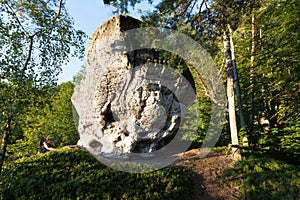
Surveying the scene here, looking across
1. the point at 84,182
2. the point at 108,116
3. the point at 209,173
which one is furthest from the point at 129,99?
the point at 209,173

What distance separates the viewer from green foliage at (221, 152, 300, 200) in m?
4.06

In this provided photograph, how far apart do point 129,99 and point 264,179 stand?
15.9 feet

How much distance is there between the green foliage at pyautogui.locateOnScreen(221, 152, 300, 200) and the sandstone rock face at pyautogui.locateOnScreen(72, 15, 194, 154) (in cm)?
287

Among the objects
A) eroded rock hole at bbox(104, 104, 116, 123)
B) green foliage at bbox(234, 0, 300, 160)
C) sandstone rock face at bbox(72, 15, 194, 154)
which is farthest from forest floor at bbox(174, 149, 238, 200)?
eroded rock hole at bbox(104, 104, 116, 123)

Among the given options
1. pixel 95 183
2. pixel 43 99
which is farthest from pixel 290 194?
pixel 43 99

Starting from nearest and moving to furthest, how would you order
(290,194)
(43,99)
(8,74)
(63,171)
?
(8,74) < (43,99) < (290,194) < (63,171)

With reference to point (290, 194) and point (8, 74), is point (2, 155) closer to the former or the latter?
point (8, 74)

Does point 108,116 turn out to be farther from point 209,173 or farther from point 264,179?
point 264,179

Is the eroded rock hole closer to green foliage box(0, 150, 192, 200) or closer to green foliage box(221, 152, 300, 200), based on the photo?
green foliage box(0, 150, 192, 200)

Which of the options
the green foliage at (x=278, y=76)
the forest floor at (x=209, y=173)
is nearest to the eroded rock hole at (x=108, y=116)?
the forest floor at (x=209, y=173)

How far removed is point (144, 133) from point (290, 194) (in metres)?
4.49

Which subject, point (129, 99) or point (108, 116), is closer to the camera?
point (129, 99)

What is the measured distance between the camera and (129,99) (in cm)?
711

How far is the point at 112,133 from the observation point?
23.5ft
